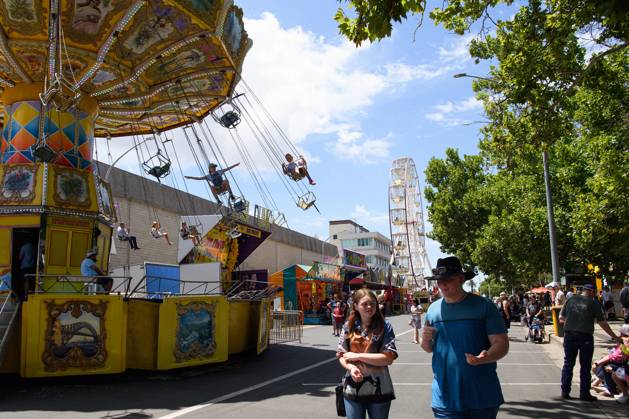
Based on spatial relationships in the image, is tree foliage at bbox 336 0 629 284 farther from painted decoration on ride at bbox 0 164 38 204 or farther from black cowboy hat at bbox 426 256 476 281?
painted decoration on ride at bbox 0 164 38 204

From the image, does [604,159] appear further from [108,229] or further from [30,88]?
[30,88]

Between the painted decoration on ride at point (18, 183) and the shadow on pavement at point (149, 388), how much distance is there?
15.8 feet

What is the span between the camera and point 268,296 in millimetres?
17219

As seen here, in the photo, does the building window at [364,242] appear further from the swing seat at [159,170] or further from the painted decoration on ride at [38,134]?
the painted decoration on ride at [38,134]

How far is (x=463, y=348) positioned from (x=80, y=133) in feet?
45.7

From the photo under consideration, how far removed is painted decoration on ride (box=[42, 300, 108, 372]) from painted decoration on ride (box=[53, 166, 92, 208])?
13.5ft

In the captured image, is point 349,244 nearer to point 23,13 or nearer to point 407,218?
point 407,218

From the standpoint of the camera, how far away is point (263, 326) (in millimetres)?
16281

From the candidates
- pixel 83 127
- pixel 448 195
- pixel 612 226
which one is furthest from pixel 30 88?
pixel 448 195

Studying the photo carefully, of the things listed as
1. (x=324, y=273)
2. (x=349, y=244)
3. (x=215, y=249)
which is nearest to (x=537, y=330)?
(x=215, y=249)

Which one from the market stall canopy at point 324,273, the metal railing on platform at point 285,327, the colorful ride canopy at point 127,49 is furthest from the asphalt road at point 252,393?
the market stall canopy at point 324,273

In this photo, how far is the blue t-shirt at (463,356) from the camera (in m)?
4.04

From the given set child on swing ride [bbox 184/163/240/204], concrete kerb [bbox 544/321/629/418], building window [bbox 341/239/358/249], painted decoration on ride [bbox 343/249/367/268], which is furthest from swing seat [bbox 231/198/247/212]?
building window [bbox 341/239/358/249]

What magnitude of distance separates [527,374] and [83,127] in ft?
43.1
